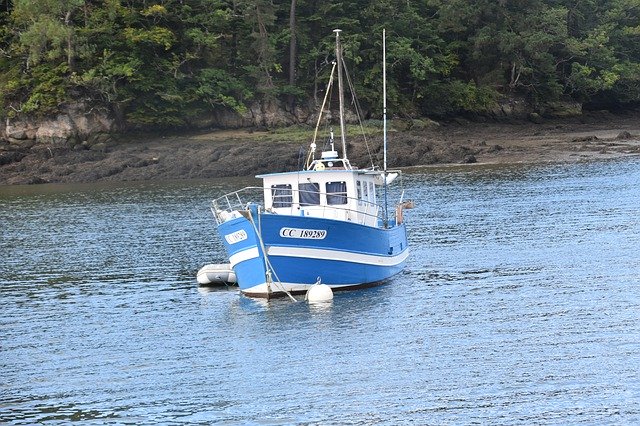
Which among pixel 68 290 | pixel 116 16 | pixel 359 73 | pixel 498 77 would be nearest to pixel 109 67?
pixel 116 16

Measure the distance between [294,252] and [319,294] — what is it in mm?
1302

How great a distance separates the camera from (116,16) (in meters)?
80.2

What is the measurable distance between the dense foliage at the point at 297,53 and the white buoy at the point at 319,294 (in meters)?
49.4

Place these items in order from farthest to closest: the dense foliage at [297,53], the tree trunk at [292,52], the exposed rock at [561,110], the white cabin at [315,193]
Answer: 1. the exposed rock at [561,110]
2. the tree trunk at [292,52]
3. the dense foliage at [297,53]
4. the white cabin at [315,193]

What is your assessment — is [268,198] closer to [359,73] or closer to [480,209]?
[480,209]

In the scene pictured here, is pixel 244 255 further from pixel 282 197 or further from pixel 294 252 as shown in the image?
pixel 282 197

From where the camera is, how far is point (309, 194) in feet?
105

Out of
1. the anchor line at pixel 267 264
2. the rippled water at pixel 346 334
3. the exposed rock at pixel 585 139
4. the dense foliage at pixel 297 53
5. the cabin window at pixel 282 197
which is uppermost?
the dense foliage at pixel 297 53

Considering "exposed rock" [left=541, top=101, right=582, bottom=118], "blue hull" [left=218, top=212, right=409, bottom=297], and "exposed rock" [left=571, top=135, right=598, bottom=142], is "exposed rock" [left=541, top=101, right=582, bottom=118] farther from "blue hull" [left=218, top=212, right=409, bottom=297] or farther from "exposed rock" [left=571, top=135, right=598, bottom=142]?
"blue hull" [left=218, top=212, right=409, bottom=297]

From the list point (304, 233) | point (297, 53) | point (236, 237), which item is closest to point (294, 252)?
point (304, 233)

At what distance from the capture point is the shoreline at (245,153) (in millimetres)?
72625

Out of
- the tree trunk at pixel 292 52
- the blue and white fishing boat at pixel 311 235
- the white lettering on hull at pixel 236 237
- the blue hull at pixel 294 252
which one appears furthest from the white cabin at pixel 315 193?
the tree trunk at pixel 292 52

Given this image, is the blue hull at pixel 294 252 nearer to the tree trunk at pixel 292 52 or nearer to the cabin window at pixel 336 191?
the cabin window at pixel 336 191

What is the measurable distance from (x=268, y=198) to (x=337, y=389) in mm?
11564
